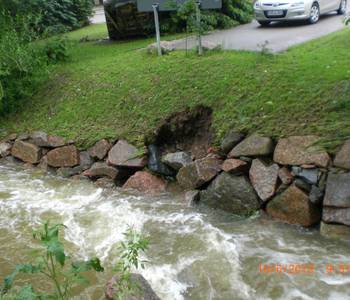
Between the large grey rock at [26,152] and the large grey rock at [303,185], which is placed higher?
the large grey rock at [303,185]

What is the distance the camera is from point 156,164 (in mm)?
7461

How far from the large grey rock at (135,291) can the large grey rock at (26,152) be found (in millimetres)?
4677

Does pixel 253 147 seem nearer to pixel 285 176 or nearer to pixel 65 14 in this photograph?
pixel 285 176

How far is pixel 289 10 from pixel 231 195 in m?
8.63

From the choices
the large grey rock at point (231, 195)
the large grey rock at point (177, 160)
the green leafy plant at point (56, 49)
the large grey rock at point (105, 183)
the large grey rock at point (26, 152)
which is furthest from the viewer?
the green leafy plant at point (56, 49)

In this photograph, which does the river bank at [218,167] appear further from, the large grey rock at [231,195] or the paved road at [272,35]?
the paved road at [272,35]

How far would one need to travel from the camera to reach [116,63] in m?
10.4

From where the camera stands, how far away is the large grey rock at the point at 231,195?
247 inches

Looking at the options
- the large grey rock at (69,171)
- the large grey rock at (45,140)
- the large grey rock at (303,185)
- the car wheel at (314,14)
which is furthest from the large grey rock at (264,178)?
the car wheel at (314,14)

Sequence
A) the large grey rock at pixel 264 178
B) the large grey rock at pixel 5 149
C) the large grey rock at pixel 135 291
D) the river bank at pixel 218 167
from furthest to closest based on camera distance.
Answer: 1. the large grey rock at pixel 5 149
2. the large grey rock at pixel 264 178
3. the river bank at pixel 218 167
4. the large grey rock at pixel 135 291

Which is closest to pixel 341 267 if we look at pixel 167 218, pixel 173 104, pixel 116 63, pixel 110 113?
pixel 167 218

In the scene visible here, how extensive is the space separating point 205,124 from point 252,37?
5391 millimetres

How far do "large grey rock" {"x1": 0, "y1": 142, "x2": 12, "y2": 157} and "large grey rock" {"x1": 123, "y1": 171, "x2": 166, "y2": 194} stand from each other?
2.95 meters

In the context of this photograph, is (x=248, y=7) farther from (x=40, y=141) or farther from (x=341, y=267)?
(x=341, y=267)
